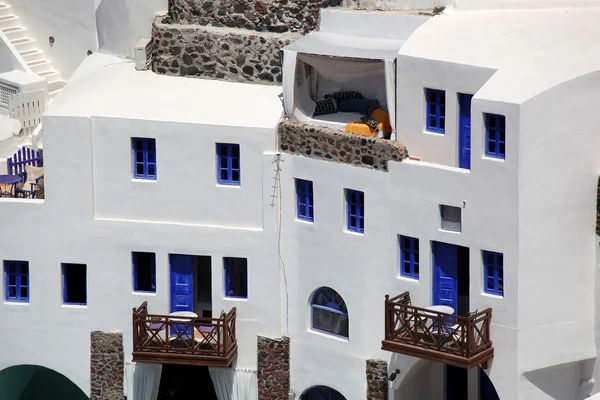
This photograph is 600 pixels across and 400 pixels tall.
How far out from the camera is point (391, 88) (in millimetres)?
53469

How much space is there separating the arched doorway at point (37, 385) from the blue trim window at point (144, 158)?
7.14 m

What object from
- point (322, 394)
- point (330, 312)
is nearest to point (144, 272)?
point (330, 312)

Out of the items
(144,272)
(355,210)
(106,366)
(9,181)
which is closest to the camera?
(355,210)

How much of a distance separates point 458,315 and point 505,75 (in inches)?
250

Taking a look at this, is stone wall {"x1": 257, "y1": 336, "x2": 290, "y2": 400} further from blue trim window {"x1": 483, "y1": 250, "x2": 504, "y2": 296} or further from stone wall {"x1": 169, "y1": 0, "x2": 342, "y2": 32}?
stone wall {"x1": 169, "y1": 0, "x2": 342, "y2": 32}

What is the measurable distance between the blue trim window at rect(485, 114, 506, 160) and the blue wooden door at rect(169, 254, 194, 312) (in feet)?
32.6

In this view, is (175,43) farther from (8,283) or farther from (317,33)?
(8,283)

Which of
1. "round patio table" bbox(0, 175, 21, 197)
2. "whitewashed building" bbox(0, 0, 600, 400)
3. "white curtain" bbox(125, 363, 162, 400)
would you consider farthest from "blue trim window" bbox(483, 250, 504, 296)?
"round patio table" bbox(0, 175, 21, 197)

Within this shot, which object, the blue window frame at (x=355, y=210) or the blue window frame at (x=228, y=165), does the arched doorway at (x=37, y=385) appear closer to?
the blue window frame at (x=228, y=165)

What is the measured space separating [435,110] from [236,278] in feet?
25.4

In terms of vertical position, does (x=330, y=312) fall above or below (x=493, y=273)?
below

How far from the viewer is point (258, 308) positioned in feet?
185

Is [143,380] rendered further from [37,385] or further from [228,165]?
[228,165]

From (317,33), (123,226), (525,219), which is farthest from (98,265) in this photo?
(525,219)
